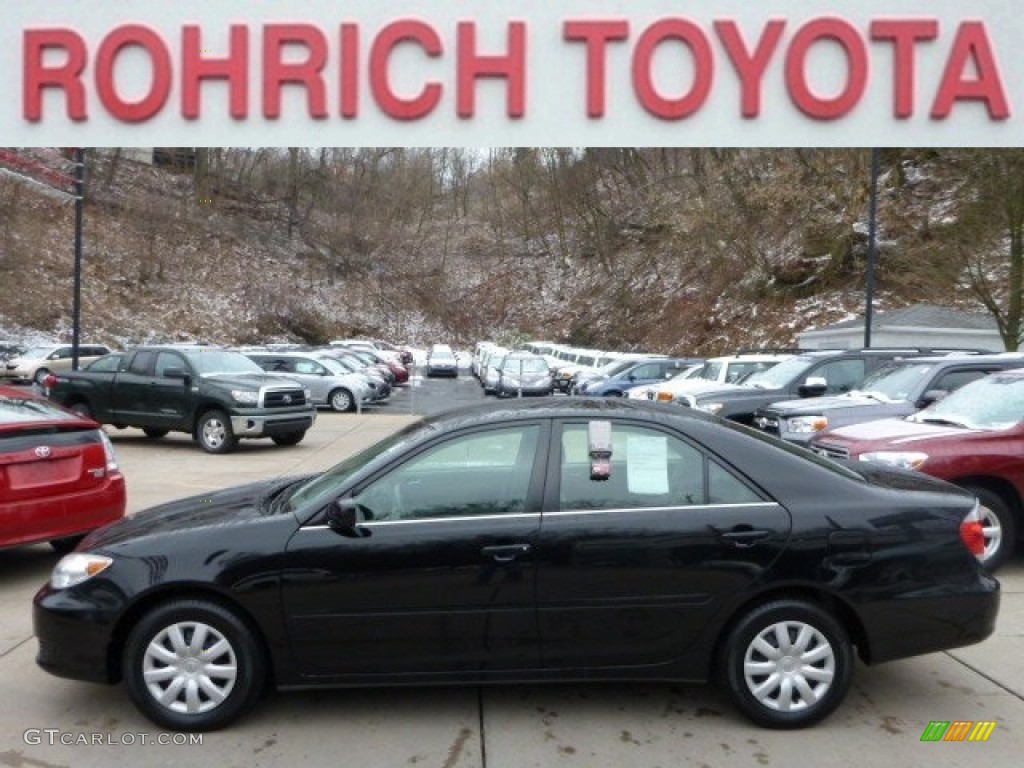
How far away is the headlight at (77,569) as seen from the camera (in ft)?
14.3

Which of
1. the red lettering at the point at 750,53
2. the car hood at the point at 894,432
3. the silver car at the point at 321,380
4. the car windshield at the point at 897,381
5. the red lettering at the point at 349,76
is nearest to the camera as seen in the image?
the red lettering at the point at 750,53

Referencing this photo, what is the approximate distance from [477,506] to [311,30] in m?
3.96

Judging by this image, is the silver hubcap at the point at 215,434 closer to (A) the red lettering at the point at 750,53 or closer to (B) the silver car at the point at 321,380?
(B) the silver car at the point at 321,380

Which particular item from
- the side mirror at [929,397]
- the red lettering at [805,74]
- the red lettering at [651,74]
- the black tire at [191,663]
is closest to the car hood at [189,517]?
the black tire at [191,663]

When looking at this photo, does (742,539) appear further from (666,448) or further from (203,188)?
(203,188)

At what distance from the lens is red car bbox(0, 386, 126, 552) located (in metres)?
6.46

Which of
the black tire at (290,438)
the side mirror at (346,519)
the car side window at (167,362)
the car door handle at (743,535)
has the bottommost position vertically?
the black tire at (290,438)

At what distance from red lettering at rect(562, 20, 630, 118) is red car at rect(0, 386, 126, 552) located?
15.0 feet

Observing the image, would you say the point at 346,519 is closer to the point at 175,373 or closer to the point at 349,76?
the point at 349,76

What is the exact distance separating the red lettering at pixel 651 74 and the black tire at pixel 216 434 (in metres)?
10.4

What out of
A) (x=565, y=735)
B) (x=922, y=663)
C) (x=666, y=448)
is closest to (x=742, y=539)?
(x=666, y=448)

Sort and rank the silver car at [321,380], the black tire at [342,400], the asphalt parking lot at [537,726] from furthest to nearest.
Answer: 1. the black tire at [342,400]
2. the silver car at [321,380]
3. the asphalt parking lot at [537,726]

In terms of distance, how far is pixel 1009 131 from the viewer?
649cm

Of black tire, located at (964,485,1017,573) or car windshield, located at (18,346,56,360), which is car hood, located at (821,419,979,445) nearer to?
black tire, located at (964,485,1017,573)
